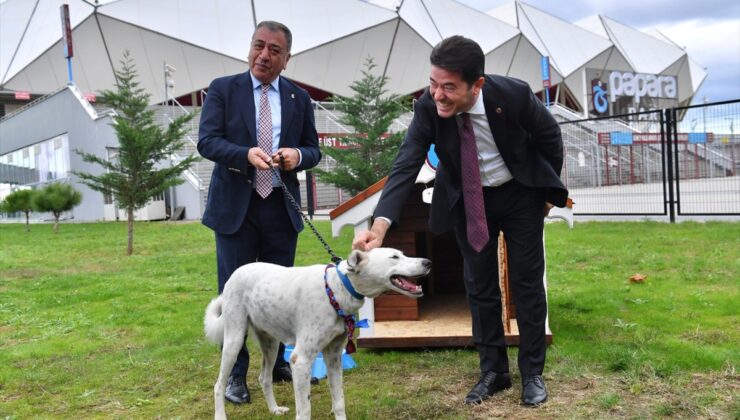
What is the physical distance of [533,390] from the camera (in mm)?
3898

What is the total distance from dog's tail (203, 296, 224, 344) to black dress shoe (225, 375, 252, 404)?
18.3 inches

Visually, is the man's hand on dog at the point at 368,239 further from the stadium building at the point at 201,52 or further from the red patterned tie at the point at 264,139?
→ the stadium building at the point at 201,52

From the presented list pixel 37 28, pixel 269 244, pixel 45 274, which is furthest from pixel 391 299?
pixel 37 28

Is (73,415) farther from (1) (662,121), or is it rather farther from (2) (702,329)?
(1) (662,121)

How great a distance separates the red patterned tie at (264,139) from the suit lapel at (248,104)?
4 cm

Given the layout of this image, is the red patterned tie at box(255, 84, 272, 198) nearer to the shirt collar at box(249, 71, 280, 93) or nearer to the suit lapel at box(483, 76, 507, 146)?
the shirt collar at box(249, 71, 280, 93)

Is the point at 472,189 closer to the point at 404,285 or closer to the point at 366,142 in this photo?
the point at 404,285

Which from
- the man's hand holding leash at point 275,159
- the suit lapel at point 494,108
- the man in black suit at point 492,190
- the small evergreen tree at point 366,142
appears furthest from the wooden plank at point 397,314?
the small evergreen tree at point 366,142

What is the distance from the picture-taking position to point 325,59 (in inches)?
1745

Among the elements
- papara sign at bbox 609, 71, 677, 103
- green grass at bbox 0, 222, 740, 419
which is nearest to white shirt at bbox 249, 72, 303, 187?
green grass at bbox 0, 222, 740, 419

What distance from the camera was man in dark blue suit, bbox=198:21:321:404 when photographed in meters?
Result: 4.02

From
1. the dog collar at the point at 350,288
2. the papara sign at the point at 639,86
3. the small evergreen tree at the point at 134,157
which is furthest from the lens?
the papara sign at the point at 639,86

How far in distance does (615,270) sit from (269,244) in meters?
6.06

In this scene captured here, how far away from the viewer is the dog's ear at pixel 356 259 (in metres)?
3.10
